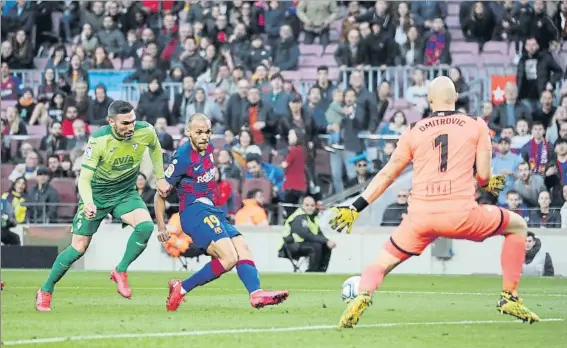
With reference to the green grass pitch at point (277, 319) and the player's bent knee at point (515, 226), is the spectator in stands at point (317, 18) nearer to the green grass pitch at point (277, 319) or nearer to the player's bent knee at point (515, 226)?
the green grass pitch at point (277, 319)

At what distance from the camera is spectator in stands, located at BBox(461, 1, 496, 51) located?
25797 mm

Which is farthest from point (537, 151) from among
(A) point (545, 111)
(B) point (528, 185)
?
(A) point (545, 111)

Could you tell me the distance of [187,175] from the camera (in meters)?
12.1

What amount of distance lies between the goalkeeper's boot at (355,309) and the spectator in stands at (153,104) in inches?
607

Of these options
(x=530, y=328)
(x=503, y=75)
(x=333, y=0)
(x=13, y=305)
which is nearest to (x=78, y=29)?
(x=333, y=0)

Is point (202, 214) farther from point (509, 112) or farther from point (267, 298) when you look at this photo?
point (509, 112)

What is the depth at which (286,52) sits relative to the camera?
26.2m

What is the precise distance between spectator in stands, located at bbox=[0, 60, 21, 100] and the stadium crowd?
0.04 metres

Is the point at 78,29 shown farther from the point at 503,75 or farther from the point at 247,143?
the point at 503,75

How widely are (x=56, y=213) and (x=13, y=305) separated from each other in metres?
10.1

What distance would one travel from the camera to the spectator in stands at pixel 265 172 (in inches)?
880

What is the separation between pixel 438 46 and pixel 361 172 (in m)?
3.75

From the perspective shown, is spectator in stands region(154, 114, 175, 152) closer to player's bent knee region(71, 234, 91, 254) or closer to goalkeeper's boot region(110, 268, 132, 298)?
goalkeeper's boot region(110, 268, 132, 298)

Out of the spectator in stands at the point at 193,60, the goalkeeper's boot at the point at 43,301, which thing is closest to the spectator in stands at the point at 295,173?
the spectator in stands at the point at 193,60
